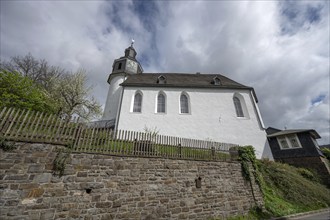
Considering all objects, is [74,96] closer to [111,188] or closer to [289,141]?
[111,188]

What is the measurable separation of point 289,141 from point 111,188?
19.7 m

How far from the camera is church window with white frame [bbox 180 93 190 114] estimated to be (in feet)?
53.3

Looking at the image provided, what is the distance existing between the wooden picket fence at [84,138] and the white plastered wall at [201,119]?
7053 millimetres

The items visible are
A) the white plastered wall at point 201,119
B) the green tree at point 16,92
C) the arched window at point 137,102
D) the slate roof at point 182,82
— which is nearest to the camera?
the green tree at point 16,92

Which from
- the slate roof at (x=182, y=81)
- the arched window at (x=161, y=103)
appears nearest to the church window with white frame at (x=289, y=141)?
the slate roof at (x=182, y=81)

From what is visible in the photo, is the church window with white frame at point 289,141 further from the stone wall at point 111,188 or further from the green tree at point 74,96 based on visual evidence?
the green tree at point 74,96

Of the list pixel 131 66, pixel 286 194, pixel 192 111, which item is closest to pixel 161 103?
pixel 192 111

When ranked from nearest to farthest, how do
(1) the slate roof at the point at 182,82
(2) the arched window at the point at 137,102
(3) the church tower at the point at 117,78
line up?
1. (2) the arched window at the point at 137,102
2. (1) the slate roof at the point at 182,82
3. (3) the church tower at the point at 117,78

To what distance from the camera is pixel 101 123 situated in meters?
16.7

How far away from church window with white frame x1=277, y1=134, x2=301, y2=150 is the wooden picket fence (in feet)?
46.0

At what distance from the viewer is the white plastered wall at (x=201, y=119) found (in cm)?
1463

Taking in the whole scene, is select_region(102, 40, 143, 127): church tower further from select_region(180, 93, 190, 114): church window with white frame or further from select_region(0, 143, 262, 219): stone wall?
select_region(0, 143, 262, 219): stone wall

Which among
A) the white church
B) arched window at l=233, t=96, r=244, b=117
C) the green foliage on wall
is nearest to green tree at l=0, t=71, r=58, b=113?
the green foliage on wall

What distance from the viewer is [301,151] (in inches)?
604
